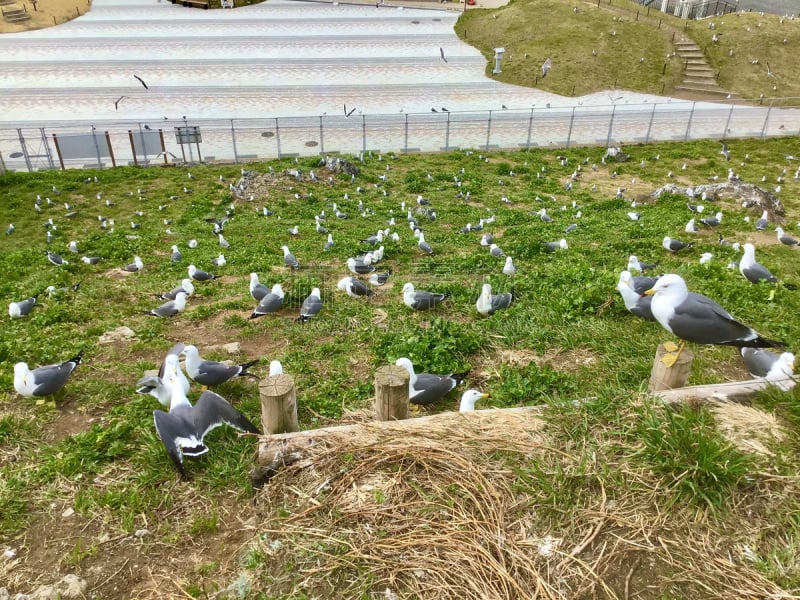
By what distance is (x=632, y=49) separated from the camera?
3903 cm

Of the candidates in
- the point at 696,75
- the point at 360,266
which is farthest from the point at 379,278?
the point at 696,75

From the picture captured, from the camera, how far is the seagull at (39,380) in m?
6.74

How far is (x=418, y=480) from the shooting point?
4.63m

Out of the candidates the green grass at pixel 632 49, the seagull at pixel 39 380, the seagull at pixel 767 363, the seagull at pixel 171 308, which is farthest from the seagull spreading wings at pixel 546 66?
the seagull at pixel 39 380

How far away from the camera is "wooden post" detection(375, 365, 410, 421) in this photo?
5125mm

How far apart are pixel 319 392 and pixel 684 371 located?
4358mm

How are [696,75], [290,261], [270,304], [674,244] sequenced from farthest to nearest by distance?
[696,75], [290,261], [674,244], [270,304]

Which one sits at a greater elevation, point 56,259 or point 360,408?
point 360,408

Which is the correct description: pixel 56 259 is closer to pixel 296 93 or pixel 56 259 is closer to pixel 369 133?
pixel 369 133

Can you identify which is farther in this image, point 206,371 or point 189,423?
point 206,371

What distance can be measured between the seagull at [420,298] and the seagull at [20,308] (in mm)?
7479

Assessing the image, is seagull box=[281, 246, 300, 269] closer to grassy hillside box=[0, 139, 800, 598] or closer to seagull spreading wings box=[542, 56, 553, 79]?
grassy hillside box=[0, 139, 800, 598]

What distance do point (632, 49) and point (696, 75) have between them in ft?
16.1

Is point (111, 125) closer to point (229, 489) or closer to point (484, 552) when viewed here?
point (229, 489)
